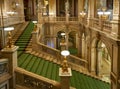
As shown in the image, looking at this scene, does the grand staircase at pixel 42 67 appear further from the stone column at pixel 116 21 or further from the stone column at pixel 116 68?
the stone column at pixel 116 21

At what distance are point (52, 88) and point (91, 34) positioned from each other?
993 cm

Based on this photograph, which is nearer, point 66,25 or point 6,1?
point 6,1

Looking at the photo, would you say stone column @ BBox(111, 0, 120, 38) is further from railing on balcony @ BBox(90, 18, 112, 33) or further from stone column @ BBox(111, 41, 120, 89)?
railing on balcony @ BBox(90, 18, 112, 33)

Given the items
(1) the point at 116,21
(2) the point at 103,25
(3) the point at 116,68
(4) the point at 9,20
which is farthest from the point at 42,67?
(4) the point at 9,20

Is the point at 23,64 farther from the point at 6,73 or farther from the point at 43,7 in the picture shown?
the point at 43,7

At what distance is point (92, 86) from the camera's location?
13.7m

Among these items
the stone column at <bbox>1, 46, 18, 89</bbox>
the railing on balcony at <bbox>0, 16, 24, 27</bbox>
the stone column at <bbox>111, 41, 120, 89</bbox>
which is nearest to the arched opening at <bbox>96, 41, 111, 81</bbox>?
the stone column at <bbox>111, 41, 120, 89</bbox>

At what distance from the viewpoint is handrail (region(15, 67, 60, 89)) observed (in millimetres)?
8305

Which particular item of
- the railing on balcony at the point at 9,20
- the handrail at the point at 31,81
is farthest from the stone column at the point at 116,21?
the railing on balcony at the point at 9,20

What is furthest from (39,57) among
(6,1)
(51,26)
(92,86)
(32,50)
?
(51,26)

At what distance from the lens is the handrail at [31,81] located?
830 cm

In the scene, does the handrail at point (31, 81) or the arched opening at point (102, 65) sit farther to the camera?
the arched opening at point (102, 65)

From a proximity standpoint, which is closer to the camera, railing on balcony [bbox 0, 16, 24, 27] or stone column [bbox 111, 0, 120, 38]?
stone column [bbox 111, 0, 120, 38]

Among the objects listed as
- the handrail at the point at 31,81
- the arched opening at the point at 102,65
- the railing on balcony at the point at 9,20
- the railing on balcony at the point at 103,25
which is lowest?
the arched opening at the point at 102,65
